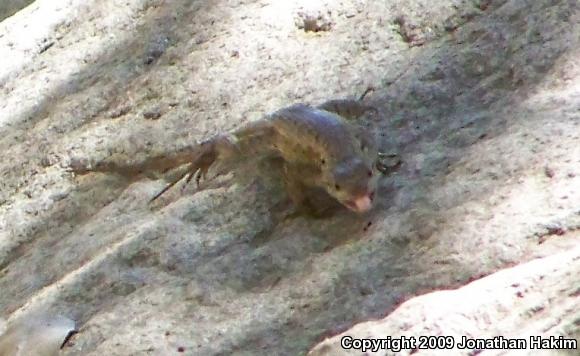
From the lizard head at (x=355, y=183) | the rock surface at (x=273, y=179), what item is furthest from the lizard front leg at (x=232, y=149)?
the lizard head at (x=355, y=183)

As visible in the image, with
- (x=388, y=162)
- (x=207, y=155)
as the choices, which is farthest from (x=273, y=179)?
(x=388, y=162)

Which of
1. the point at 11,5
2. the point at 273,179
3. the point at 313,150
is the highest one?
the point at 11,5

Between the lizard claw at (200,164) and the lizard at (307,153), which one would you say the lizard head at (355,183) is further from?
the lizard claw at (200,164)

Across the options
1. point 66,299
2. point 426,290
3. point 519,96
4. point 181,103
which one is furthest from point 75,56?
point 426,290

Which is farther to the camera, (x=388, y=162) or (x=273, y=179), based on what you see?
(x=273, y=179)

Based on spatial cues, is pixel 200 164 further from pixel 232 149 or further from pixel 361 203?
pixel 361 203

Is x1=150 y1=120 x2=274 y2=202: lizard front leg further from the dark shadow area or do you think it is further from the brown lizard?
the dark shadow area

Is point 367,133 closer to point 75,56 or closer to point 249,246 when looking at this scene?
point 249,246

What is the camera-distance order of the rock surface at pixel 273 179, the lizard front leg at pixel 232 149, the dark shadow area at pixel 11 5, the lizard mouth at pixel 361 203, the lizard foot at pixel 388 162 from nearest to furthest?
the rock surface at pixel 273 179
the lizard mouth at pixel 361 203
the lizard foot at pixel 388 162
the lizard front leg at pixel 232 149
the dark shadow area at pixel 11 5
